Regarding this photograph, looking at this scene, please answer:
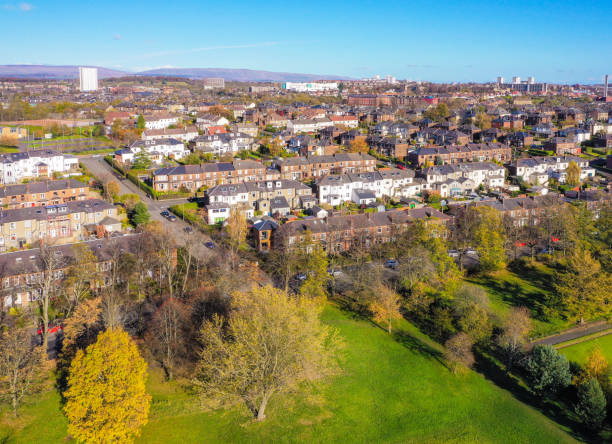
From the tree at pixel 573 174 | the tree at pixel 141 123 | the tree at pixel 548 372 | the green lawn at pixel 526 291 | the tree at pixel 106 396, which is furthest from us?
the tree at pixel 141 123

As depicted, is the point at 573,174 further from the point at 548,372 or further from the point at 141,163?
the point at 141,163

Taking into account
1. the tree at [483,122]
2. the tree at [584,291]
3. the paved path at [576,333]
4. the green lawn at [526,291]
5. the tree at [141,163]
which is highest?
the tree at [483,122]

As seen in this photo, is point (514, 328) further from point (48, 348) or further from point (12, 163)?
point (12, 163)

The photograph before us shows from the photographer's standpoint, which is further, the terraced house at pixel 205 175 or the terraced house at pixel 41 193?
the terraced house at pixel 205 175

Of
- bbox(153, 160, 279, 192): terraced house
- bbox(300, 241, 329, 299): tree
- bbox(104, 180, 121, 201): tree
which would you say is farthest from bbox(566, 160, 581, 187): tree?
bbox(104, 180, 121, 201): tree

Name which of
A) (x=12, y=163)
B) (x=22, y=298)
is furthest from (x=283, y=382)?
(x=12, y=163)

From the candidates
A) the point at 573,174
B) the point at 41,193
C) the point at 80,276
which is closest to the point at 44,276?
the point at 80,276

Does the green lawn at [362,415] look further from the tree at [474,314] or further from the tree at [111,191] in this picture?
the tree at [111,191]

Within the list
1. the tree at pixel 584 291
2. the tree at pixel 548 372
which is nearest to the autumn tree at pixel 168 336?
the tree at pixel 548 372

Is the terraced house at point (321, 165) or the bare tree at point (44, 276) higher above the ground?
the terraced house at point (321, 165)
